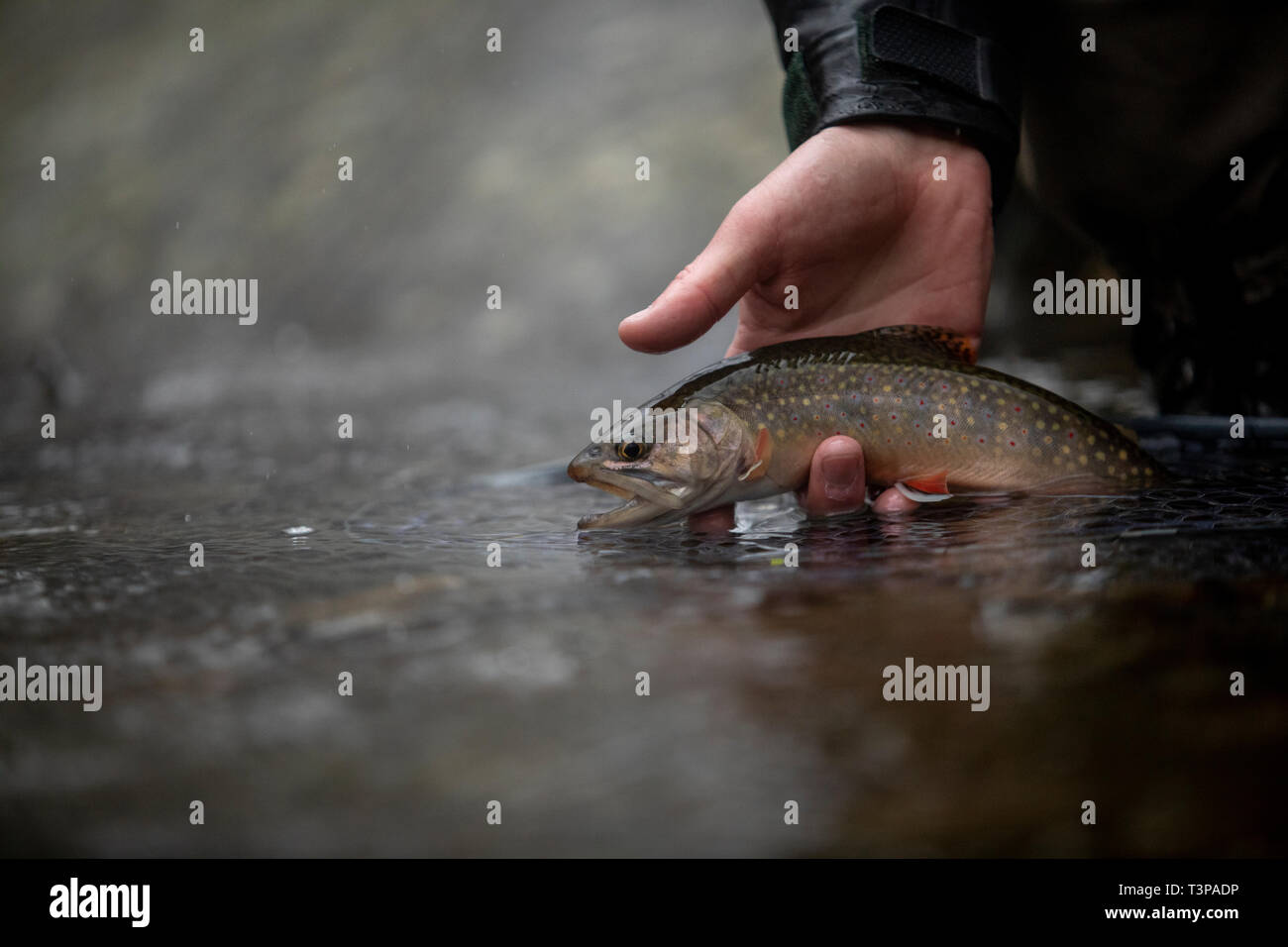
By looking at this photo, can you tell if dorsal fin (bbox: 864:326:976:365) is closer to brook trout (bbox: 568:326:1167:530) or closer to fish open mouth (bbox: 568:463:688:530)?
brook trout (bbox: 568:326:1167:530)

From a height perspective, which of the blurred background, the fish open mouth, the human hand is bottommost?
the blurred background

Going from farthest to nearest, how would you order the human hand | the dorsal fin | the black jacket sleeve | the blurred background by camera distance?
the black jacket sleeve, the dorsal fin, the human hand, the blurred background

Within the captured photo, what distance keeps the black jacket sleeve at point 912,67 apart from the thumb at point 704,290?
61cm

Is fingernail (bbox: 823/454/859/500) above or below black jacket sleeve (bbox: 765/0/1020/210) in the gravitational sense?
below

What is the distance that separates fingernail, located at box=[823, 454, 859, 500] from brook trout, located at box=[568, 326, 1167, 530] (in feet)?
0.22

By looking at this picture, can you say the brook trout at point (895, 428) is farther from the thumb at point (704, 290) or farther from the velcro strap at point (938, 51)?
the velcro strap at point (938, 51)

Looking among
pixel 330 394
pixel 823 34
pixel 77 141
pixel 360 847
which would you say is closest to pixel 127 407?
pixel 330 394

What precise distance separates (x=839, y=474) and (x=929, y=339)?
1.70 feet

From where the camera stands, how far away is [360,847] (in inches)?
42.3

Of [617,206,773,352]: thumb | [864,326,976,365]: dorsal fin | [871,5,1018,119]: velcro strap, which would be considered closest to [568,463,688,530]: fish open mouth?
[617,206,773,352]: thumb

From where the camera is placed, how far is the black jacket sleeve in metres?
2.96

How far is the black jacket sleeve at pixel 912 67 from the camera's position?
2.96m

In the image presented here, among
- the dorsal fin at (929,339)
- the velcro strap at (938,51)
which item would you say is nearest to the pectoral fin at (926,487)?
the dorsal fin at (929,339)

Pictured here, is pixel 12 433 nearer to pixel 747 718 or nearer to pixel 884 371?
pixel 884 371
